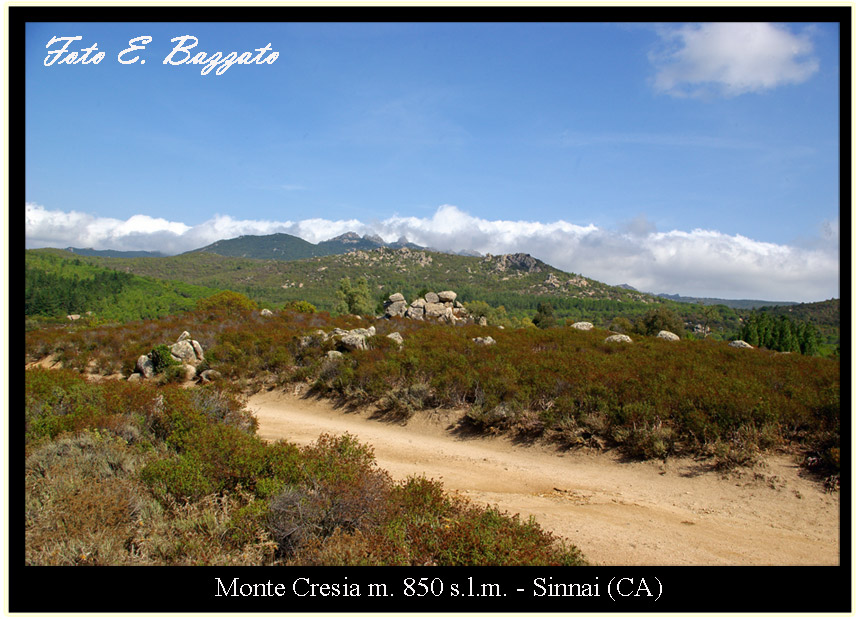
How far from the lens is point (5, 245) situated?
10.7 feet

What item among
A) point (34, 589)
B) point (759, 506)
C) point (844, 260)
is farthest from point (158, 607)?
point (759, 506)

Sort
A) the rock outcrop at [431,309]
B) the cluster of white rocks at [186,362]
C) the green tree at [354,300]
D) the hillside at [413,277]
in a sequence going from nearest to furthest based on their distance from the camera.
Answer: the cluster of white rocks at [186,362]
the rock outcrop at [431,309]
the green tree at [354,300]
the hillside at [413,277]

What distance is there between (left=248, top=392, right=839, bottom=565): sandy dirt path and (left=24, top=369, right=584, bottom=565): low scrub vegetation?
3.43 feet

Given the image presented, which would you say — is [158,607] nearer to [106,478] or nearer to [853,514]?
[106,478]

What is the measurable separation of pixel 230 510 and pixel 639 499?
238 inches

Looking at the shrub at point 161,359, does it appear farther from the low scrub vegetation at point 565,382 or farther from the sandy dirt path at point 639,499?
the sandy dirt path at point 639,499

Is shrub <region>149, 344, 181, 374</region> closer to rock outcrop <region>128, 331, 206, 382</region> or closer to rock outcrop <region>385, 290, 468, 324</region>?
rock outcrop <region>128, 331, 206, 382</region>

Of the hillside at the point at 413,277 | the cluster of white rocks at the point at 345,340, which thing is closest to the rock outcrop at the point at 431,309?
the cluster of white rocks at the point at 345,340

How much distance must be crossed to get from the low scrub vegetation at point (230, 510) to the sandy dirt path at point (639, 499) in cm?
105

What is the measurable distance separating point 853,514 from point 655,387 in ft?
22.2

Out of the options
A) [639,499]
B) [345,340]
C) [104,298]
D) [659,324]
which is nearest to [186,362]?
[345,340]

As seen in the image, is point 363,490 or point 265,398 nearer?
point 363,490

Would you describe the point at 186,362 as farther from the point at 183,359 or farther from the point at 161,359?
the point at 161,359

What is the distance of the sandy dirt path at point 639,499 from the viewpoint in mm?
5133
